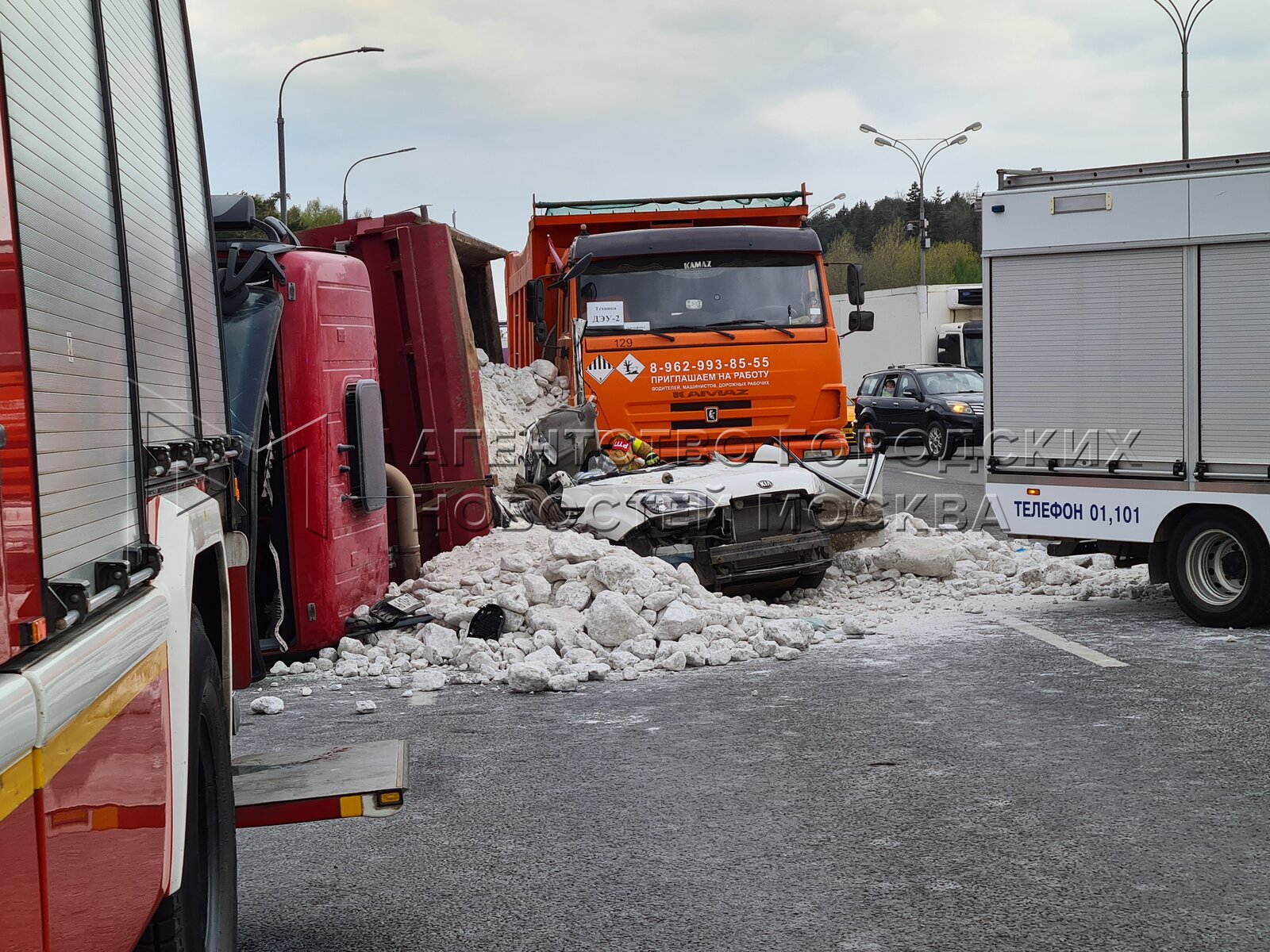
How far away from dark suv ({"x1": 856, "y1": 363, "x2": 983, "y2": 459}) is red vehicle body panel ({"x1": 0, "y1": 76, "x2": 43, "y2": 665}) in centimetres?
2610

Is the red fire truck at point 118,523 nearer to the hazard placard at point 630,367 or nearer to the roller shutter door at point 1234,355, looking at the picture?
the roller shutter door at point 1234,355

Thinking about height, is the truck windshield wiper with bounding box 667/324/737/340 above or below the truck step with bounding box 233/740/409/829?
above

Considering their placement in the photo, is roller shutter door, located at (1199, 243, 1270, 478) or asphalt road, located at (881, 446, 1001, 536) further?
asphalt road, located at (881, 446, 1001, 536)

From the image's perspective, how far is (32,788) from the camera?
1665 mm

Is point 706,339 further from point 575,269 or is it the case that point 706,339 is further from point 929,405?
point 929,405

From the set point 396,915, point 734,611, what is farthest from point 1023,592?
point 396,915

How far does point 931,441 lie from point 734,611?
2066 centimetres

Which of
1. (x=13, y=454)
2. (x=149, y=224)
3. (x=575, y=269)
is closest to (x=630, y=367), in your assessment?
(x=575, y=269)

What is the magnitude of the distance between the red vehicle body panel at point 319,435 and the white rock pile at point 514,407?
392 cm

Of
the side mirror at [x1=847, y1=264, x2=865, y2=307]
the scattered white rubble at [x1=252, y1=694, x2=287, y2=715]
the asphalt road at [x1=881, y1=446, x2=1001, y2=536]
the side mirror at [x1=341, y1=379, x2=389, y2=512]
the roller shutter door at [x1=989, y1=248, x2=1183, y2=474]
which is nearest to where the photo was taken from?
the scattered white rubble at [x1=252, y1=694, x2=287, y2=715]

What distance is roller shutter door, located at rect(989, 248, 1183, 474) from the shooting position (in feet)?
31.2

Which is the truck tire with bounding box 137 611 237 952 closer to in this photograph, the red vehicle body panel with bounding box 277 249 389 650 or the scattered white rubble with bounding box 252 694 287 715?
the scattered white rubble with bounding box 252 694 287 715

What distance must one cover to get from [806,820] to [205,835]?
2.61 meters

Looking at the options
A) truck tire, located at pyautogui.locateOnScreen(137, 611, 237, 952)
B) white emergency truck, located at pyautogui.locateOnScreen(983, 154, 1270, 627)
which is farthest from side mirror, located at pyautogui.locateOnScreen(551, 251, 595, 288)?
truck tire, located at pyautogui.locateOnScreen(137, 611, 237, 952)
